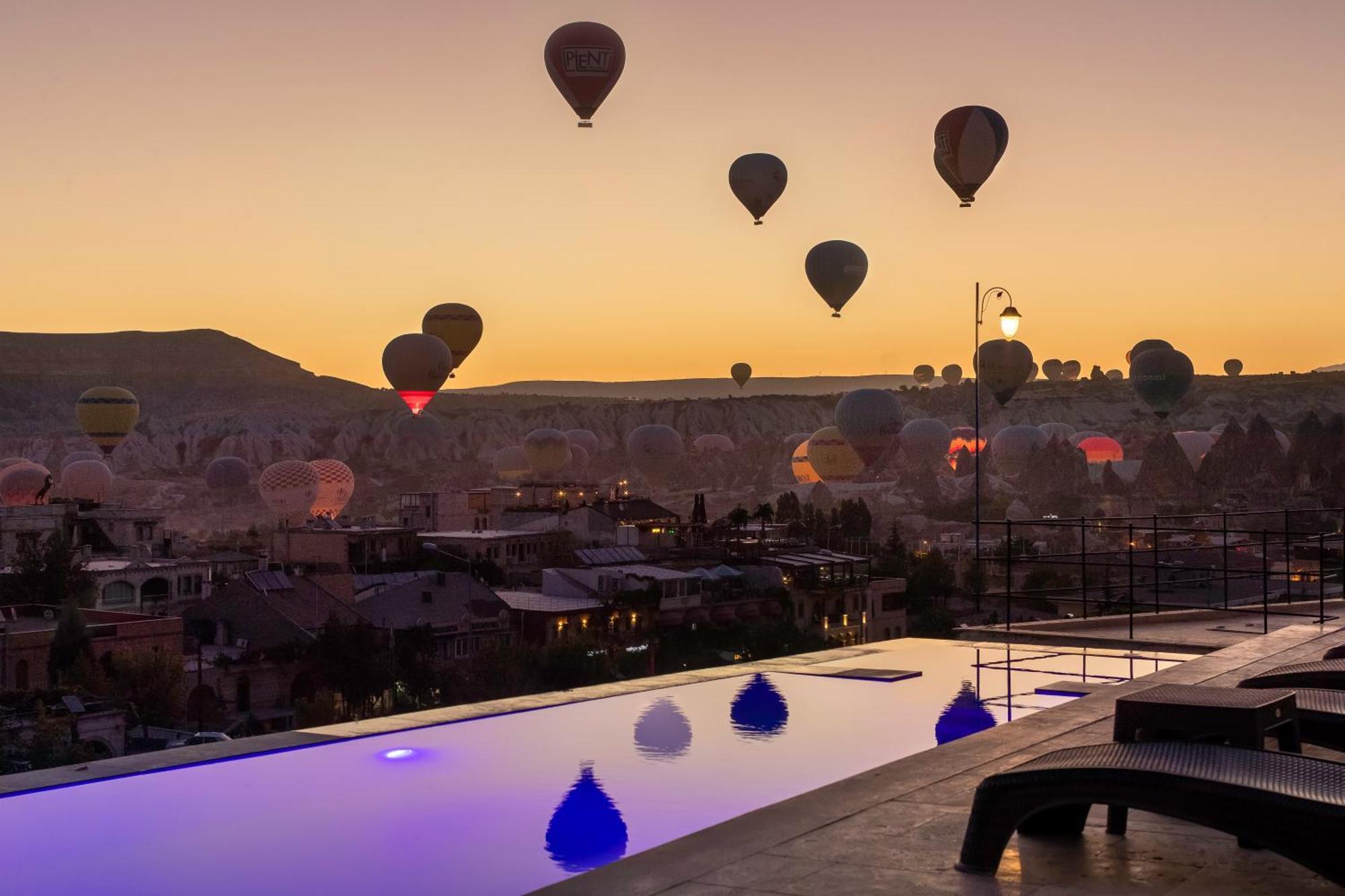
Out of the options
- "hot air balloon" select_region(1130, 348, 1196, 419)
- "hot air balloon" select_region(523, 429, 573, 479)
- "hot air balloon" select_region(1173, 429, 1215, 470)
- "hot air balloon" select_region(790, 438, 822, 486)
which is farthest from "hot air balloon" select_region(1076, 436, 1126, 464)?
"hot air balloon" select_region(523, 429, 573, 479)

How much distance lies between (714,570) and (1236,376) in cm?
11456

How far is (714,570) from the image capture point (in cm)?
3900

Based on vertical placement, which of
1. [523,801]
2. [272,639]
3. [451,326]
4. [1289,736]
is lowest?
[272,639]

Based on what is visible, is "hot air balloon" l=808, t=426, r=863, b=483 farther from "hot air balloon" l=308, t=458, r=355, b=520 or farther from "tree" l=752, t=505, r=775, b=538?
"hot air balloon" l=308, t=458, r=355, b=520

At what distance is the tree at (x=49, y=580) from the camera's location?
33719mm

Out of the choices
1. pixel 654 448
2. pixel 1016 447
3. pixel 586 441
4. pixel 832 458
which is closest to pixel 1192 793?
pixel 832 458

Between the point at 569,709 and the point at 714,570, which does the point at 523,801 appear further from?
the point at 714,570

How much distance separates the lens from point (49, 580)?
3412cm

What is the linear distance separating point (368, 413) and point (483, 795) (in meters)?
137

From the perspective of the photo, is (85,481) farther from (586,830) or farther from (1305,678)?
(1305,678)

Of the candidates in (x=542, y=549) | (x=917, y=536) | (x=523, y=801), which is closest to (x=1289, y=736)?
(x=523, y=801)

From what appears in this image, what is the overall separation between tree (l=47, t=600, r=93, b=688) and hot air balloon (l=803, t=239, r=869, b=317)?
18646mm

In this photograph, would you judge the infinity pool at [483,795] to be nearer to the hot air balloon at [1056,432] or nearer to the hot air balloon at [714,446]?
→ the hot air balloon at [1056,432]

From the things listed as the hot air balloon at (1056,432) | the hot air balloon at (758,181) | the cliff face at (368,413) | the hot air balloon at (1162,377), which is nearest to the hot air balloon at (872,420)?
the hot air balloon at (1162,377)
